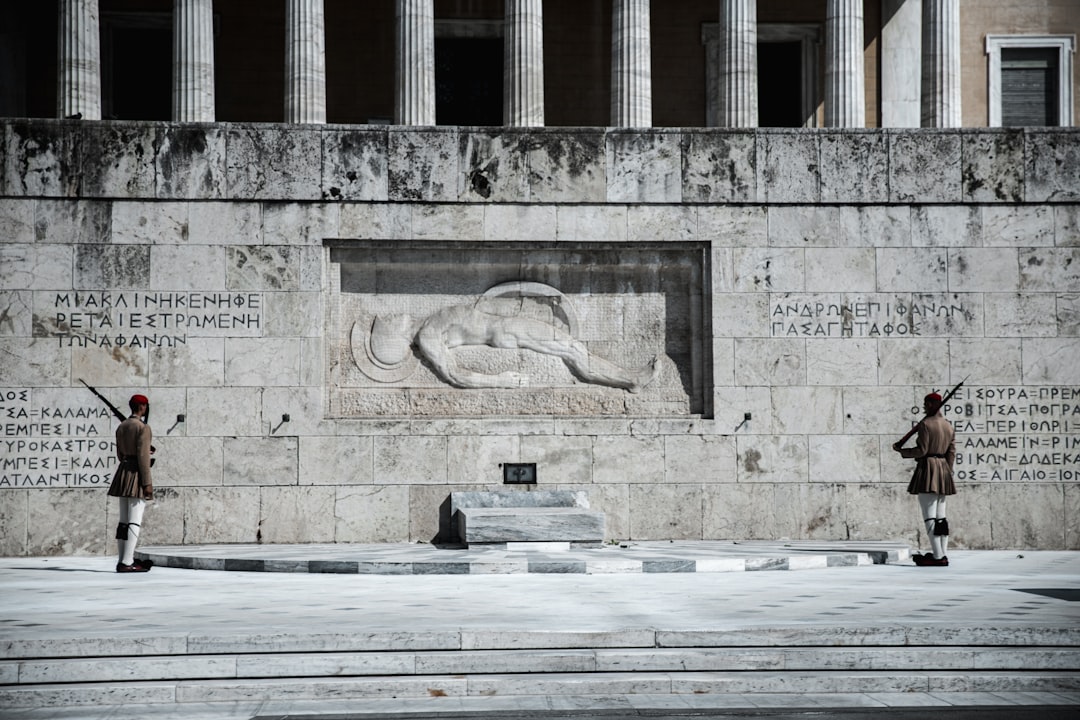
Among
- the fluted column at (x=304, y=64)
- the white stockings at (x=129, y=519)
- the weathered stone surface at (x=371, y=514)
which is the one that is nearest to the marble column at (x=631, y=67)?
the fluted column at (x=304, y=64)

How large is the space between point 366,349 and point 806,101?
51.1 ft

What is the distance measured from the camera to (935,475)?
18172mm

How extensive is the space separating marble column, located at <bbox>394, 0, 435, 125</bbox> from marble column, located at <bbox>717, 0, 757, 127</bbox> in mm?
5169

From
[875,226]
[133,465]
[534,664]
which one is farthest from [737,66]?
[534,664]

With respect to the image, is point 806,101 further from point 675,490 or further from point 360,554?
point 360,554

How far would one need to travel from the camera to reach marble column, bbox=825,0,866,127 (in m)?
25.4

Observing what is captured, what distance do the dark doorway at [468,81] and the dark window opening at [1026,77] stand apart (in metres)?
12.4

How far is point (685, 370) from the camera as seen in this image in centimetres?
2264

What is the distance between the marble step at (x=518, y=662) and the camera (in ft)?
35.7

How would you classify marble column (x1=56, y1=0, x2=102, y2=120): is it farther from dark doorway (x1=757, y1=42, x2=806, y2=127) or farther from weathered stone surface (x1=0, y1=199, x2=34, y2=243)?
dark doorway (x1=757, y1=42, x2=806, y2=127)

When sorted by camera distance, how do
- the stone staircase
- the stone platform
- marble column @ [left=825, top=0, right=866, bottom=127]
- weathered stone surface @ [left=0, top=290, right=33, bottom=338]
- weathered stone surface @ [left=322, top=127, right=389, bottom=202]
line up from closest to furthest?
the stone staircase
the stone platform
weathered stone surface @ [left=0, top=290, right=33, bottom=338]
weathered stone surface @ [left=322, top=127, right=389, bottom=202]
marble column @ [left=825, top=0, right=866, bottom=127]

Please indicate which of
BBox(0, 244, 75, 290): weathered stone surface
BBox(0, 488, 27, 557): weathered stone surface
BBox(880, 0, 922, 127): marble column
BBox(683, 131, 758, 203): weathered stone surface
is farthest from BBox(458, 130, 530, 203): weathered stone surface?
BBox(880, 0, 922, 127): marble column

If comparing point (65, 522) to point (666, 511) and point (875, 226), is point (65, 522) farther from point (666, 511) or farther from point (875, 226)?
point (875, 226)

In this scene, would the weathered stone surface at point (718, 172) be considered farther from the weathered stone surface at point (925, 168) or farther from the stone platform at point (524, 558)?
the stone platform at point (524, 558)
